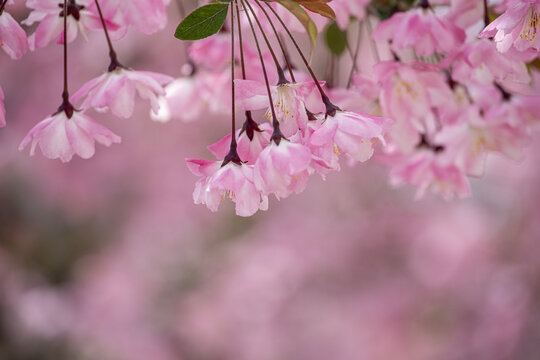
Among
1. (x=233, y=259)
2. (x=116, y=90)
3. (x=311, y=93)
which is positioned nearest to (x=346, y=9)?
(x=311, y=93)

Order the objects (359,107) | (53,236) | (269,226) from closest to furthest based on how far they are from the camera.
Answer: (359,107) < (53,236) < (269,226)

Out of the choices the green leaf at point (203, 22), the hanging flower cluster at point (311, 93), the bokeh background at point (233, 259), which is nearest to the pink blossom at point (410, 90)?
the hanging flower cluster at point (311, 93)

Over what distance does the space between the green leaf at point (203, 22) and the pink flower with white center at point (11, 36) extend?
19cm

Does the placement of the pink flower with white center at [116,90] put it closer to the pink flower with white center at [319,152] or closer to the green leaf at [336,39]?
the pink flower with white center at [319,152]

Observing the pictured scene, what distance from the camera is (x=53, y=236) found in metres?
3.38

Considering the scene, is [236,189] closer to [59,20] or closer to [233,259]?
[59,20]

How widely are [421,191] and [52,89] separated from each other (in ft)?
8.52

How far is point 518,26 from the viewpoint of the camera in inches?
24.4

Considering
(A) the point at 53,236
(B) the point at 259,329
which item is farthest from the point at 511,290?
(A) the point at 53,236

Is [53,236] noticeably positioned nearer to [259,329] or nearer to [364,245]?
[259,329]

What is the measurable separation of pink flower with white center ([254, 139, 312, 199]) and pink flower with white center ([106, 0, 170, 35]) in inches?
9.6

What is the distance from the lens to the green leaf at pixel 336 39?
998mm

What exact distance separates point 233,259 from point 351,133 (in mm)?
3255

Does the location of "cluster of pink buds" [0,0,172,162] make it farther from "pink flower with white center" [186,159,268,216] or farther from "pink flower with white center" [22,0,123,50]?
"pink flower with white center" [186,159,268,216]
